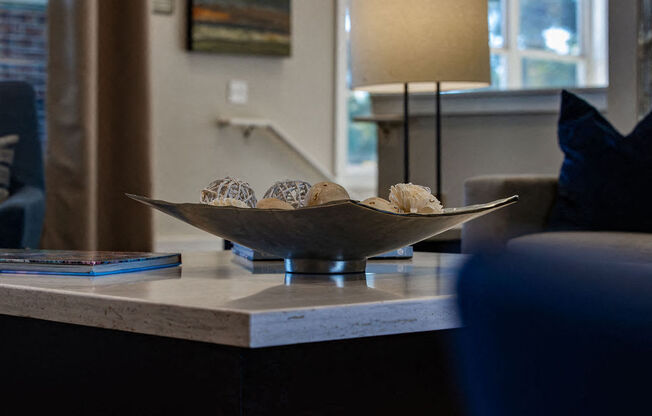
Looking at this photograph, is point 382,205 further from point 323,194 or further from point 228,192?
point 228,192

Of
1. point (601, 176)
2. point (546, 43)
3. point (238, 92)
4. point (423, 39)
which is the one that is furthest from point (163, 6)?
point (546, 43)

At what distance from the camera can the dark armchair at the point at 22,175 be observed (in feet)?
8.84

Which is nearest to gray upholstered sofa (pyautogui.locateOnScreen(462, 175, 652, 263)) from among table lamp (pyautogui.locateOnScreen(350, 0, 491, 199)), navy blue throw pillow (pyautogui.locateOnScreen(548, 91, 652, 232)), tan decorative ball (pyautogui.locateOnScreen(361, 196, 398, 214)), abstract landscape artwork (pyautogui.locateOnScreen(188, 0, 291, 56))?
navy blue throw pillow (pyautogui.locateOnScreen(548, 91, 652, 232))

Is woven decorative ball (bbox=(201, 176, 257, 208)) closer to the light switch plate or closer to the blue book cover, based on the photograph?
the blue book cover

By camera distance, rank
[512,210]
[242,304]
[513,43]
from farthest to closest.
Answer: [513,43] → [512,210] → [242,304]

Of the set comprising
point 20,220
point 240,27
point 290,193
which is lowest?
point 20,220

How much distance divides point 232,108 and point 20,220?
1729 mm

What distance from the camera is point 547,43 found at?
5.85 m

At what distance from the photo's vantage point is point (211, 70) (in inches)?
165

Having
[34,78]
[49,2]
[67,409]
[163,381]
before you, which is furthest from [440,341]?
[34,78]

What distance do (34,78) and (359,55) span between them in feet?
6.59

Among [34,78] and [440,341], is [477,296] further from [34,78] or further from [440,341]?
[34,78]

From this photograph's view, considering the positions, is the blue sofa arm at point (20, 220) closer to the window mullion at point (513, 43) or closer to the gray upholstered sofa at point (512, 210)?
the gray upholstered sofa at point (512, 210)

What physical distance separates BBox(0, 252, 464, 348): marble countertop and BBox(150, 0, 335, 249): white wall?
2972 mm
